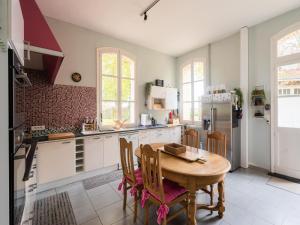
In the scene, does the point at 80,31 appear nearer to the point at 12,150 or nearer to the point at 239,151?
the point at 12,150

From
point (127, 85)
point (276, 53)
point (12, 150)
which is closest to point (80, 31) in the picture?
point (127, 85)

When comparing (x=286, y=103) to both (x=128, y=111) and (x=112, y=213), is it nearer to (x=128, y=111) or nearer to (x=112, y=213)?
(x=128, y=111)

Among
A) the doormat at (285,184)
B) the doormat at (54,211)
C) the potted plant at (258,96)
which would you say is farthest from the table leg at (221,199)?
the potted plant at (258,96)

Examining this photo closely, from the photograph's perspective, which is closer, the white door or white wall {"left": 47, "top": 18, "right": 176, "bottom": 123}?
the white door

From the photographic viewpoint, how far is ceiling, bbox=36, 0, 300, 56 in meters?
2.73

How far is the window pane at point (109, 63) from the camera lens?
3.95 m

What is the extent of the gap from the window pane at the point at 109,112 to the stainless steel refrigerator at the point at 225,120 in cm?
240

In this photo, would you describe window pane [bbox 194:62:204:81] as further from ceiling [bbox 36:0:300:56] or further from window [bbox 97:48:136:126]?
window [bbox 97:48:136:126]

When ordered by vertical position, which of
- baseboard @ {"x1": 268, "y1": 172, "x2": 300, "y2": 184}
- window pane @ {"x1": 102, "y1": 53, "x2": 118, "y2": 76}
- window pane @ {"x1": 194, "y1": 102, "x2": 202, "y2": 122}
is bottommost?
baseboard @ {"x1": 268, "y1": 172, "x2": 300, "y2": 184}

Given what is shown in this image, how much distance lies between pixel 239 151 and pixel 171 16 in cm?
Answer: 346

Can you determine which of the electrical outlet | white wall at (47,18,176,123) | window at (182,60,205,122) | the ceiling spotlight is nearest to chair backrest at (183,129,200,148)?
white wall at (47,18,176,123)

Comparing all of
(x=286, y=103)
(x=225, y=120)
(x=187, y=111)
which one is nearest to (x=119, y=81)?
(x=187, y=111)

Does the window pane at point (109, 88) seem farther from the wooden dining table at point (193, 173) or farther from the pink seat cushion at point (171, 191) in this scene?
the pink seat cushion at point (171, 191)

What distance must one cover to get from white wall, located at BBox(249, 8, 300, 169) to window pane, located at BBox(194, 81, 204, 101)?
142 centimetres
